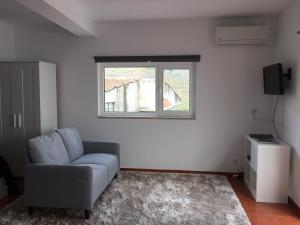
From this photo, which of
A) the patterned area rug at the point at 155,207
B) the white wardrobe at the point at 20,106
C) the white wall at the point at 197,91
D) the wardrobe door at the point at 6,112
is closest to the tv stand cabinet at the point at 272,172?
the patterned area rug at the point at 155,207

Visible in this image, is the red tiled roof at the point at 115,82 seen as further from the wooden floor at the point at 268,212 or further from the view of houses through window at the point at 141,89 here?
the wooden floor at the point at 268,212

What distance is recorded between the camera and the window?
15.0 feet

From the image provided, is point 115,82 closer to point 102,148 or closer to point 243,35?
point 102,148

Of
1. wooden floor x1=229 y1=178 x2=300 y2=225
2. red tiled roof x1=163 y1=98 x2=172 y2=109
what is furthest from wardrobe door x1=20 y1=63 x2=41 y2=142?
wooden floor x1=229 y1=178 x2=300 y2=225

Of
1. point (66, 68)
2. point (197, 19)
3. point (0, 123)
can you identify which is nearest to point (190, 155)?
point (197, 19)

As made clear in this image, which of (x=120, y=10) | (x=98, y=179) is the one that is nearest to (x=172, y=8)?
(x=120, y=10)

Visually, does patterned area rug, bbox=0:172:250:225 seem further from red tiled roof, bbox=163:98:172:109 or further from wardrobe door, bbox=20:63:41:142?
red tiled roof, bbox=163:98:172:109

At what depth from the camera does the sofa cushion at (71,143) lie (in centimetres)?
371

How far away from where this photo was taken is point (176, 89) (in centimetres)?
461

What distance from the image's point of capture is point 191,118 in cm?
452

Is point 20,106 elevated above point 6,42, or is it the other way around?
point 6,42

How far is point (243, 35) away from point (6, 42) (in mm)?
3749

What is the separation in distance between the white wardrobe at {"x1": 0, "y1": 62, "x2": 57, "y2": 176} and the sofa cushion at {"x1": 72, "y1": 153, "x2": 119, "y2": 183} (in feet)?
2.94

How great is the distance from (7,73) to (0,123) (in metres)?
0.76
